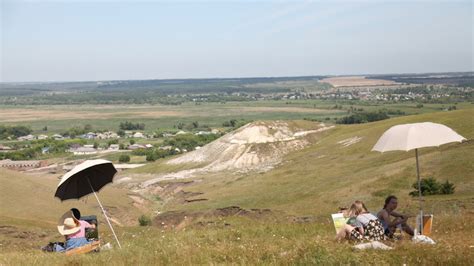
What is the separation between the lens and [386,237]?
13680 millimetres

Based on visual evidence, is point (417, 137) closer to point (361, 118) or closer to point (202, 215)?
point (202, 215)

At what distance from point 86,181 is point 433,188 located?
24.3 meters

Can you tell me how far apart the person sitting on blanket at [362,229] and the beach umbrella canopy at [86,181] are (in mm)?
8081

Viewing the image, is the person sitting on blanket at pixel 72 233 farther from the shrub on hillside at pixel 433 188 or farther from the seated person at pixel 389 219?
the shrub on hillside at pixel 433 188

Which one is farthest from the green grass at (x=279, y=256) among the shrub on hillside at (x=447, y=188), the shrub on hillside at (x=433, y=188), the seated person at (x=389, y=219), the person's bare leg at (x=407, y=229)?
the shrub on hillside at (x=433, y=188)

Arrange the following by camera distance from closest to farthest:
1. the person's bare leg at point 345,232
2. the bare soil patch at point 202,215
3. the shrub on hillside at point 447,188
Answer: the person's bare leg at point 345,232 < the shrub on hillside at point 447,188 < the bare soil patch at point 202,215

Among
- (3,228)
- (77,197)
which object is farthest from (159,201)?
(77,197)

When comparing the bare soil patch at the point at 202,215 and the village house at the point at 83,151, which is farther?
the village house at the point at 83,151

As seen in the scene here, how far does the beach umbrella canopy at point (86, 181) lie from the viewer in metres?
17.7

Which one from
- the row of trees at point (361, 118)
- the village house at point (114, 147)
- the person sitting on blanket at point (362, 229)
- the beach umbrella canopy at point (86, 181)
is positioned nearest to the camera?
the person sitting on blanket at point (362, 229)

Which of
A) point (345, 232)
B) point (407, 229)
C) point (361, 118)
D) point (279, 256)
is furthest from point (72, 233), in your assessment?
point (361, 118)

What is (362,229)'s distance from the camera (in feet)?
43.8

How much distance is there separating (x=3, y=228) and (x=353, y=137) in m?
52.5

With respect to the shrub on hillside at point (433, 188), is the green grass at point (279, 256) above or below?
above
